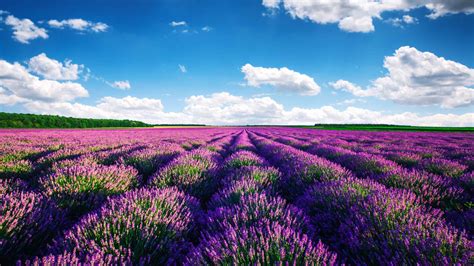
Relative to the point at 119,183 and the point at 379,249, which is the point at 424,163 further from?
the point at 119,183

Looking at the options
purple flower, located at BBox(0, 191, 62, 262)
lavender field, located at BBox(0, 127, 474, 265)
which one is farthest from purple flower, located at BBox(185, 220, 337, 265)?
purple flower, located at BBox(0, 191, 62, 262)

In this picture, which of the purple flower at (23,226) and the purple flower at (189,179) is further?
the purple flower at (189,179)

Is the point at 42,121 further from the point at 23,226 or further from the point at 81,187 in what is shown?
the point at 23,226

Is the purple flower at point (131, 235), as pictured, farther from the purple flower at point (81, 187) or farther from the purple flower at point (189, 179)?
the purple flower at point (189, 179)

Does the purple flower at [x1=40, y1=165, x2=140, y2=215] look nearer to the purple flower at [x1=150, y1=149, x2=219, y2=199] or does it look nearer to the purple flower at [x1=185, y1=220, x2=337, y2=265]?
the purple flower at [x1=150, y1=149, x2=219, y2=199]

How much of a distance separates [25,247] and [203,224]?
1.54 metres

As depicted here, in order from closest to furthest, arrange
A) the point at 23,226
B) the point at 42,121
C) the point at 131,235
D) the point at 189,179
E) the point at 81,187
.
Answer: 1. the point at 131,235
2. the point at 23,226
3. the point at 81,187
4. the point at 189,179
5. the point at 42,121

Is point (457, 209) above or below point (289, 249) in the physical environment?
below

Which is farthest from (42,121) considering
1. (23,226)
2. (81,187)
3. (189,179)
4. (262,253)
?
(262,253)

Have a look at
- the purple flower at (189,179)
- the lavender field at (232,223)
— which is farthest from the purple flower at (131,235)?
the purple flower at (189,179)

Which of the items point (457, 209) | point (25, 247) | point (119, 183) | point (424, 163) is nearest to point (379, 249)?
point (457, 209)

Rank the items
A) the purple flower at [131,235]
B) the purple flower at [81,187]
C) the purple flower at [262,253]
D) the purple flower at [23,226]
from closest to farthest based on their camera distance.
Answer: the purple flower at [262,253]
the purple flower at [131,235]
the purple flower at [23,226]
the purple flower at [81,187]

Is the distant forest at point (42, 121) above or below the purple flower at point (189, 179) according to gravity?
above

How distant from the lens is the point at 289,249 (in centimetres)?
159
